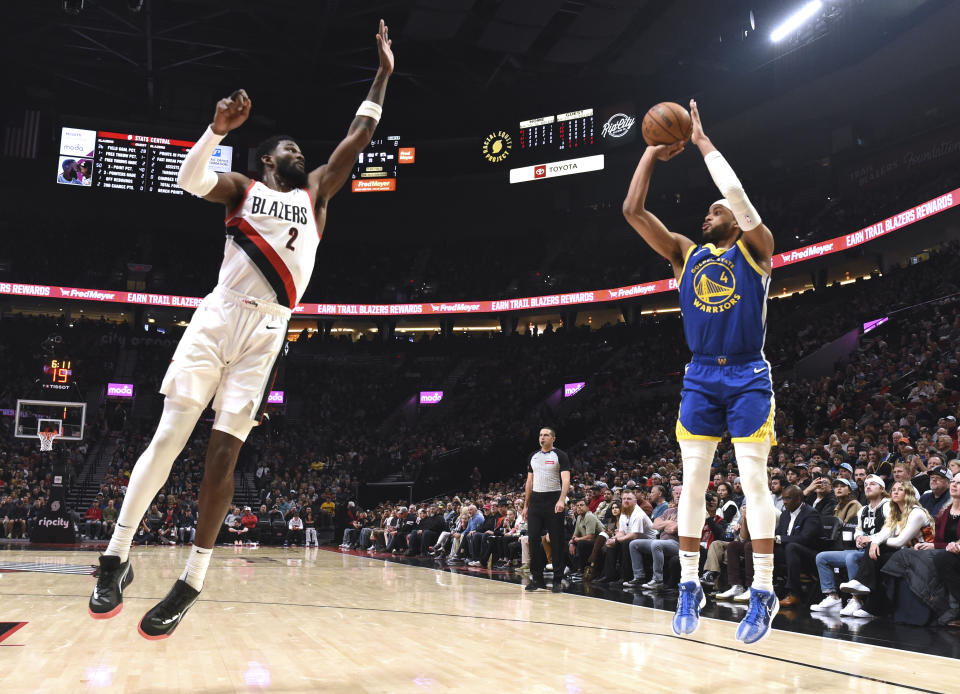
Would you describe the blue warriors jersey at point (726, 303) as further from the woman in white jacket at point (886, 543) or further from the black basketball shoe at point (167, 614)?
the woman in white jacket at point (886, 543)

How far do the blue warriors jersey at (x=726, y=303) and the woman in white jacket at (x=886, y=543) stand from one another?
329 centimetres

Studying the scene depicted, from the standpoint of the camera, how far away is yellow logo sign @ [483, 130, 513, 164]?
1143 inches

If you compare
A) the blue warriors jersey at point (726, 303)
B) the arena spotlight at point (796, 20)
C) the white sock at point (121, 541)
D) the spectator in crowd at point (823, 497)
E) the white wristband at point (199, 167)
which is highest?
the arena spotlight at point (796, 20)

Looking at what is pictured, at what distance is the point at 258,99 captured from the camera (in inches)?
1230

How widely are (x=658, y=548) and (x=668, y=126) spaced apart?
5.54 meters

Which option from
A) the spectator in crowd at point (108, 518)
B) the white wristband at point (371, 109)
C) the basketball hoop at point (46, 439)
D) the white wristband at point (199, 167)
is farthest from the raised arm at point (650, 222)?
the basketball hoop at point (46, 439)

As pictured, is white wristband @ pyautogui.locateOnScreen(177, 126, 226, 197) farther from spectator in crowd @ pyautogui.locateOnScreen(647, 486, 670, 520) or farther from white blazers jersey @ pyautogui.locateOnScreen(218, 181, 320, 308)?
spectator in crowd @ pyautogui.locateOnScreen(647, 486, 670, 520)

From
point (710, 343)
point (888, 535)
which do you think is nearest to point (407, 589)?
point (888, 535)

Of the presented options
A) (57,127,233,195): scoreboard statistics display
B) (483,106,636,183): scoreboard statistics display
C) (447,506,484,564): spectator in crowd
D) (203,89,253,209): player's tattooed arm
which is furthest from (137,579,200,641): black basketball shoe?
(57,127,233,195): scoreboard statistics display

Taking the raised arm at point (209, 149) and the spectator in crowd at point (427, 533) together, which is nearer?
the raised arm at point (209, 149)

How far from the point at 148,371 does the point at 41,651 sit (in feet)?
93.5

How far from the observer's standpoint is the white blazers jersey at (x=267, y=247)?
3.60m

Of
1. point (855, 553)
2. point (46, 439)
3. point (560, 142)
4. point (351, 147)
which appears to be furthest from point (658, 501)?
point (560, 142)

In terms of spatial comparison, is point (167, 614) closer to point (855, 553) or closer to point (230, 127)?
point (230, 127)
